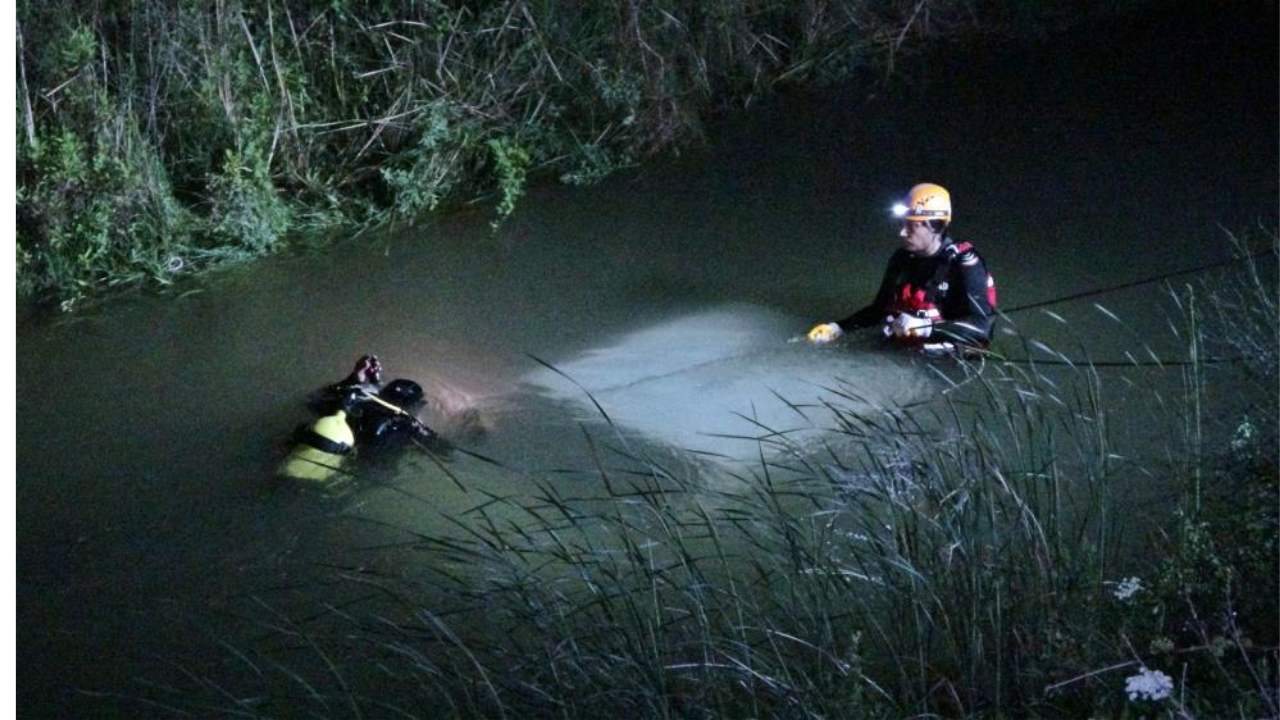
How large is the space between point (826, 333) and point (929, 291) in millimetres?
533

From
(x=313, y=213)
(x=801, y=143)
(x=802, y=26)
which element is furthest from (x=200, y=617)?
(x=802, y=26)

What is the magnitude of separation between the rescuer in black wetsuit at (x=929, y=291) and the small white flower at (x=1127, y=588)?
8.57 feet

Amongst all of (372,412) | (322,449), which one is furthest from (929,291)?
(322,449)

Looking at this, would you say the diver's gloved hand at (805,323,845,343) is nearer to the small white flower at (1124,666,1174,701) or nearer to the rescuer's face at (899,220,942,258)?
the rescuer's face at (899,220,942,258)

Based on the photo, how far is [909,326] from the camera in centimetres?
689

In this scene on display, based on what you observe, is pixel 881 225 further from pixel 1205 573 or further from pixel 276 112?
pixel 1205 573

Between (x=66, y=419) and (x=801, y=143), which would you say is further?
(x=801, y=143)

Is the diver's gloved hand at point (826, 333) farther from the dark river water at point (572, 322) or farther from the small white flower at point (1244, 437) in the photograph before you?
the small white flower at point (1244, 437)

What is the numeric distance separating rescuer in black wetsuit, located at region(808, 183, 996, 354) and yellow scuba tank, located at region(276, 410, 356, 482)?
238 cm

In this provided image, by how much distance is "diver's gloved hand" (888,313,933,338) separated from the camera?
272 inches

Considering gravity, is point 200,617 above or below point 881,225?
below

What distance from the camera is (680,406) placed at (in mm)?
6797

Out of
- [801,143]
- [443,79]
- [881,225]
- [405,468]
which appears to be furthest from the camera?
[801,143]

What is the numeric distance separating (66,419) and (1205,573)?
16.8 ft
